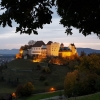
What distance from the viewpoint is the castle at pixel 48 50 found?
11806 centimetres

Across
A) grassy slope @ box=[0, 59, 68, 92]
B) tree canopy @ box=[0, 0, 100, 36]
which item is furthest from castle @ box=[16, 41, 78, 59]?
tree canopy @ box=[0, 0, 100, 36]

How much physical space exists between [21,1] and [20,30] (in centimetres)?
94

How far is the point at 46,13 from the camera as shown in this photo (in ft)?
21.0

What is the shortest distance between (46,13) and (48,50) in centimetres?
11553

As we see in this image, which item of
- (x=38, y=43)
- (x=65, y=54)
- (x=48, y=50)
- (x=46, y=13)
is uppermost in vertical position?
(x=38, y=43)

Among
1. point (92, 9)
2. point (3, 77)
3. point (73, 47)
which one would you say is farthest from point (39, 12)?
point (73, 47)

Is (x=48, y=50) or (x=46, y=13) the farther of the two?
(x=48, y=50)

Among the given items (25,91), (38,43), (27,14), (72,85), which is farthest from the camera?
(38,43)

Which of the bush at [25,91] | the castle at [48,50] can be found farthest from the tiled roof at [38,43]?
the bush at [25,91]

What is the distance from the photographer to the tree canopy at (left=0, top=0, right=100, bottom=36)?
581 centimetres

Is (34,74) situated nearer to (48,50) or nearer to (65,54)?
(65,54)

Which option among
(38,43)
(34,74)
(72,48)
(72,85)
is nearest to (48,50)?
(38,43)

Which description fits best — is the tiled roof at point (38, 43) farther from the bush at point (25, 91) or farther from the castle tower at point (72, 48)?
the bush at point (25, 91)

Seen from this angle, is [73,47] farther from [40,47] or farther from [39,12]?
[39,12]
